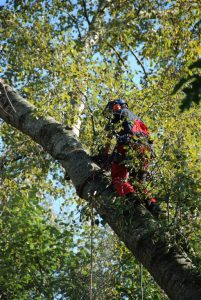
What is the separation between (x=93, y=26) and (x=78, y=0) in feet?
4.92

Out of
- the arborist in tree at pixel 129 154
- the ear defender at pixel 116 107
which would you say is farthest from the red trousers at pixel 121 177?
the ear defender at pixel 116 107

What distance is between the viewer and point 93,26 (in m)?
9.85

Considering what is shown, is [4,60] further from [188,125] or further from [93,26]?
[188,125]

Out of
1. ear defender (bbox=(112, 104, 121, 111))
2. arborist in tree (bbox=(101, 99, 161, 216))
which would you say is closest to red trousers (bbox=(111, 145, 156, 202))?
arborist in tree (bbox=(101, 99, 161, 216))

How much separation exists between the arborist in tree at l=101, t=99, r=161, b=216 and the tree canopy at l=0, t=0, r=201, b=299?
4.9 inches

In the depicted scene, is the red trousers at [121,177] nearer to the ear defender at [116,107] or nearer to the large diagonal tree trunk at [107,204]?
the large diagonal tree trunk at [107,204]

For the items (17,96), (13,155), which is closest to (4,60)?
(13,155)

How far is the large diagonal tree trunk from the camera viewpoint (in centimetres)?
360

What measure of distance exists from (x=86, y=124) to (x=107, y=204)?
6.84ft

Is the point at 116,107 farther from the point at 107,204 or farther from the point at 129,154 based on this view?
the point at 107,204

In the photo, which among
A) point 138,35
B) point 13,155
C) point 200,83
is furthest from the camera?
point 138,35

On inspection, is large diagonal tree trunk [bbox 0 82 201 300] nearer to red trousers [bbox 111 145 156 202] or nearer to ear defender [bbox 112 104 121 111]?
red trousers [bbox 111 145 156 202]

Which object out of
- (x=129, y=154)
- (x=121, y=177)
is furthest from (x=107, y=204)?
(x=129, y=154)

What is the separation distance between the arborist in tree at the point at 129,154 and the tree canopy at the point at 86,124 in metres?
0.12
